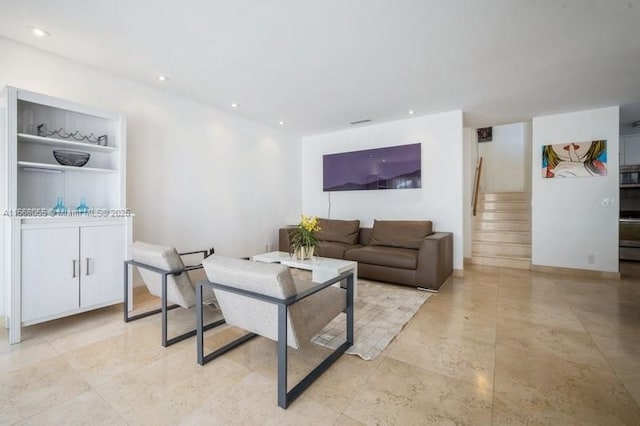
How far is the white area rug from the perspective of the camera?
2.22 meters

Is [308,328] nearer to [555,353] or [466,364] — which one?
[466,364]

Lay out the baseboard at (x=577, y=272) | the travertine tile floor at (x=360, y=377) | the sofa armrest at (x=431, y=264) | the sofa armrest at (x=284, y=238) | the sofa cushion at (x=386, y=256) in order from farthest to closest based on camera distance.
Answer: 1. the sofa armrest at (x=284, y=238)
2. the baseboard at (x=577, y=272)
3. the sofa cushion at (x=386, y=256)
4. the sofa armrest at (x=431, y=264)
5. the travertine tile floor at (x=360, y=377)

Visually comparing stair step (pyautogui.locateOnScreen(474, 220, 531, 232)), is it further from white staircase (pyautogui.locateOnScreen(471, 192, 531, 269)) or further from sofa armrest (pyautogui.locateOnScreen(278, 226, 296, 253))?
sofa armrest (pyautogui.locateOnScreen(278, 226, 296, 253))

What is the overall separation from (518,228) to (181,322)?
19.5 feet

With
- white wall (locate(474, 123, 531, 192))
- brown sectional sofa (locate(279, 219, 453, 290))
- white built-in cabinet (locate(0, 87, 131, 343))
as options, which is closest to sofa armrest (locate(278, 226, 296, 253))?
brown sectional sofa (locate(279, 219, 453, 290))

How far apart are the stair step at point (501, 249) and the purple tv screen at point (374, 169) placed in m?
1.99

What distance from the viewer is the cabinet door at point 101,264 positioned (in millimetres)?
2562

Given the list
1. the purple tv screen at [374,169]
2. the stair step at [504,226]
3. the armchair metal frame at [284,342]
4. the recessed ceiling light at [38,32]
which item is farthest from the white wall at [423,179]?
the recessed ceiling light at [38,32]

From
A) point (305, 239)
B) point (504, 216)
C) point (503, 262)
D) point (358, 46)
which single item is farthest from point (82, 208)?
point (504, 216)

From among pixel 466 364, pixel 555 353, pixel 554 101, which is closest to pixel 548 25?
pixel 554 101

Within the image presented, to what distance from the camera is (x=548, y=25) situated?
2.21 meters

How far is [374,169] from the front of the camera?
16.4 feet

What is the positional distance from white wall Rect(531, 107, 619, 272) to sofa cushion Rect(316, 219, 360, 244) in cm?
292

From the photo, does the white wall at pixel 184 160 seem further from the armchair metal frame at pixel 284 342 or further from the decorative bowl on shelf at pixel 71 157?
the armchair metal frame at pixel 284 342
